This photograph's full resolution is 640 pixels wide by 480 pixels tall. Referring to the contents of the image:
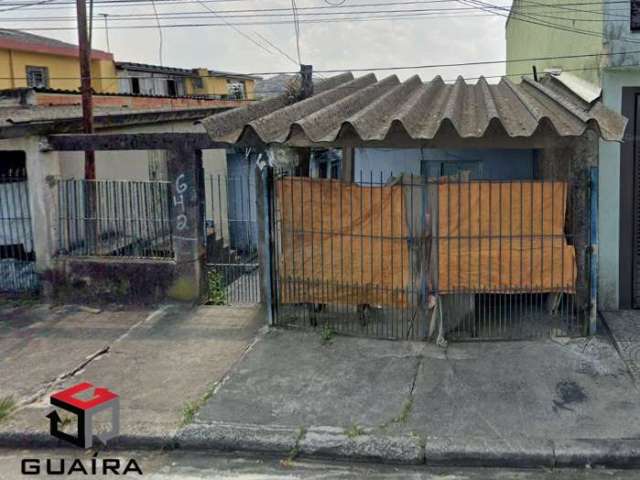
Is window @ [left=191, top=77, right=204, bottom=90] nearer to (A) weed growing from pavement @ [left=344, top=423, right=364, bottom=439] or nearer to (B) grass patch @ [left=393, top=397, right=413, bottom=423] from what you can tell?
(B) grass patch @ [left=393, top=397, right=413, bottom=423]

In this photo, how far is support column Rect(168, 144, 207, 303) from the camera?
27.1 feet

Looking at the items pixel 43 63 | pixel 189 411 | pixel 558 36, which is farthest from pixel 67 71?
pixel 189 411

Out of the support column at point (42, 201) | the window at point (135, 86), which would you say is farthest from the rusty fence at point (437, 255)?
the window at point (135, 86)

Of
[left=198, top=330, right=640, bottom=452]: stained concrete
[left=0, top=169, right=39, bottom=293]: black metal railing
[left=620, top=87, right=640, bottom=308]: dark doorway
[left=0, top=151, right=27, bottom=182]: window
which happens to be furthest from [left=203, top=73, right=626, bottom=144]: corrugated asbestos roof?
[left=0, top=151, right=27, bottom=182]: window

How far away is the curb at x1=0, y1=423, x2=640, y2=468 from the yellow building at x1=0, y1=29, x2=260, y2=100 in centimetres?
1582

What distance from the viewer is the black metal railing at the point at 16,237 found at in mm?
8854

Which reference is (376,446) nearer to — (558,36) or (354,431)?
(354,431)

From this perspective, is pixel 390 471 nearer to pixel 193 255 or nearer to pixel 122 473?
pixel 122 473

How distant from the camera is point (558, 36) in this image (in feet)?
31.6

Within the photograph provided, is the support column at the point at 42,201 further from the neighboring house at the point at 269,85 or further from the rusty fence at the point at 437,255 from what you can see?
the neighboring house at the point at 269,85

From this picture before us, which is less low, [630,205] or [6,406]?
[630,205]

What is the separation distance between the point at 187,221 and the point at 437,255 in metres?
3.26

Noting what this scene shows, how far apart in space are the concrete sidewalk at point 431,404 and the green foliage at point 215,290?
1835mm

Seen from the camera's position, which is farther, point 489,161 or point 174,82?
point 174,82
